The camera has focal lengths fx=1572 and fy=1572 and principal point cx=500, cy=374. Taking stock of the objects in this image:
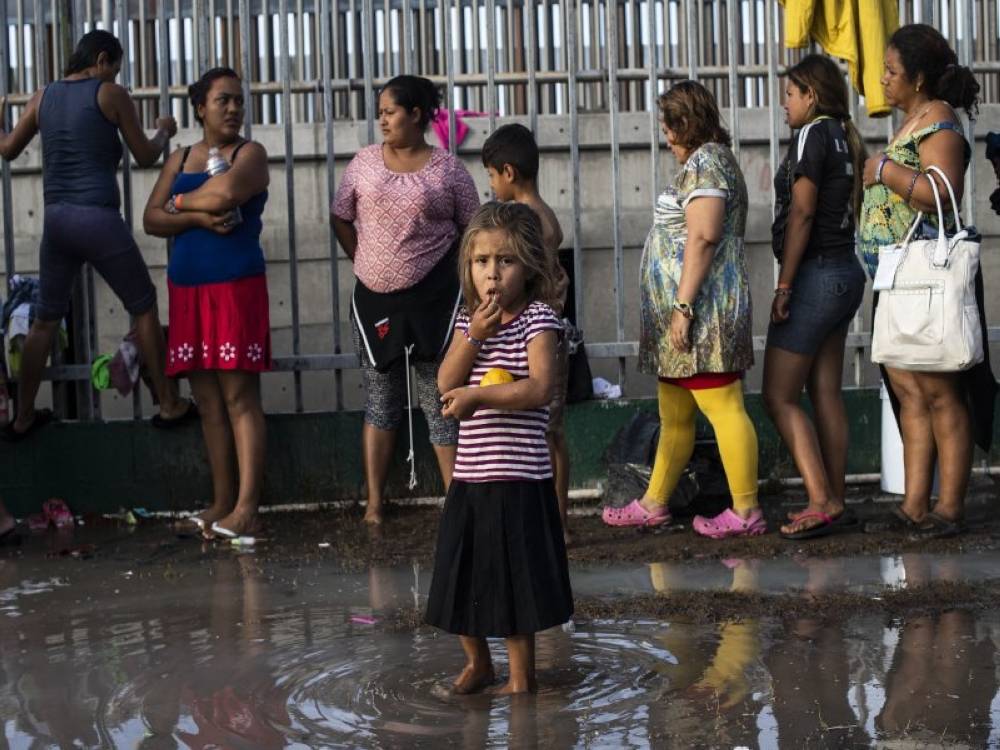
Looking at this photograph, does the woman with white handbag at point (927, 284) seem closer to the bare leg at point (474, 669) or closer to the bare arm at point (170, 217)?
the bare leg at point (474, 669)

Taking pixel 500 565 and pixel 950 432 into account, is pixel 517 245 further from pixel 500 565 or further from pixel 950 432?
pixel 950 432

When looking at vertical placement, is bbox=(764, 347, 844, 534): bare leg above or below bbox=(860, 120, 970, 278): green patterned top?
below

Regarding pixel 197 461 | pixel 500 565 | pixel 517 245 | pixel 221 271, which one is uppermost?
pixel 221 271

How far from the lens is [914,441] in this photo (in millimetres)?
6531

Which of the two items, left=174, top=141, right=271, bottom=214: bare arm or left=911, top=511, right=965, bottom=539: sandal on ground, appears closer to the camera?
left=911, top=511, right=965, bottom=539: sandal on ground

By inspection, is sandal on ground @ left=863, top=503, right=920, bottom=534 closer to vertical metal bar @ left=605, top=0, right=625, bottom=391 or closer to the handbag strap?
the handbag strap

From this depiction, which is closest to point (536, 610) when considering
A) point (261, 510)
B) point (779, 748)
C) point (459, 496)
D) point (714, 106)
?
point (459, 496)

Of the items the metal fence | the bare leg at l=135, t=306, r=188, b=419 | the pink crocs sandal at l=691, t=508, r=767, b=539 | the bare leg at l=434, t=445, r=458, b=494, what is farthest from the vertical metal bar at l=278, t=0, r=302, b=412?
the pink crocs sandal at l=691, t=508, r=767, b=539

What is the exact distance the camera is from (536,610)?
4.22 meters

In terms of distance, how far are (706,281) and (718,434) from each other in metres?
0.64

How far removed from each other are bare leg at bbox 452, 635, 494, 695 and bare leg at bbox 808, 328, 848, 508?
2.82m

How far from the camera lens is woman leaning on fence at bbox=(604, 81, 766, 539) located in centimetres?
642

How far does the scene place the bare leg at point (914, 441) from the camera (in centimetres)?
648

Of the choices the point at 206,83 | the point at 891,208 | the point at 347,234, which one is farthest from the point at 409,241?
the point at 891,208
